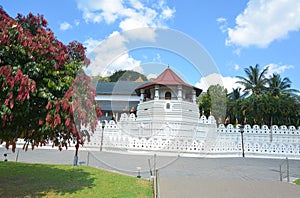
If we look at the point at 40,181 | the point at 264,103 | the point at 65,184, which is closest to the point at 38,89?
the point at 65,184

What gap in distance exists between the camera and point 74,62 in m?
4.34

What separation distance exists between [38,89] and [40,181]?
3166 millimetres

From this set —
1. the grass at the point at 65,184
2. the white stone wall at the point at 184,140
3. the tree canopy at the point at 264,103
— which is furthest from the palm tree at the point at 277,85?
the grass at the point at 65,184

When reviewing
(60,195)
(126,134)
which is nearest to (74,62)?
(60,195)

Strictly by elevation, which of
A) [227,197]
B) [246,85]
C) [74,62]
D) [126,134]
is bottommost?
[227,197]

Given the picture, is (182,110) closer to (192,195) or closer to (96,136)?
(96,136)

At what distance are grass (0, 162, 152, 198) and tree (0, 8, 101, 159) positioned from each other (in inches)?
52.8

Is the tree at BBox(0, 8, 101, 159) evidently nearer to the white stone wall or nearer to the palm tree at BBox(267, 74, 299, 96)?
the white stone wall

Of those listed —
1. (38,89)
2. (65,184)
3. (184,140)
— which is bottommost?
(65,184)

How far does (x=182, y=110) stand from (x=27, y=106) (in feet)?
48.3

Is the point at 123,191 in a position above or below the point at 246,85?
below

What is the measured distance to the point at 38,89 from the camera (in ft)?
11.9

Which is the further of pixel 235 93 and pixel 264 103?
pixel 235 93

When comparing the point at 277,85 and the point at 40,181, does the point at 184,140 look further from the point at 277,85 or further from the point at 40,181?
the point at 277,85
